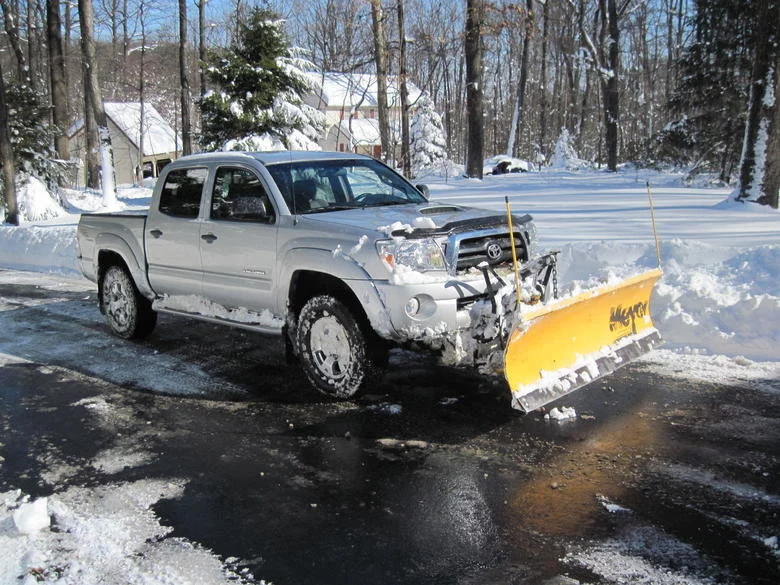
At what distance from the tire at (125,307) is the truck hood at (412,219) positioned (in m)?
2.93

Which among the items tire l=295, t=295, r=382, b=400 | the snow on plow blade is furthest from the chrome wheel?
the snow on plow blade

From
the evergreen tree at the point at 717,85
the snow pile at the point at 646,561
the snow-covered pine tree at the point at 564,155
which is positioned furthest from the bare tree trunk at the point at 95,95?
the snow pile at the point at 646,561

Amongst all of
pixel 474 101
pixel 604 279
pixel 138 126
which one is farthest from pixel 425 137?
pixel 604 279

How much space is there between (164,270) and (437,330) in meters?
3.45

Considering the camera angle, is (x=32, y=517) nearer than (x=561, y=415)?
Yes

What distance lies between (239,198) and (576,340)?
320 centimetres

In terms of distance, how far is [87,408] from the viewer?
584cm

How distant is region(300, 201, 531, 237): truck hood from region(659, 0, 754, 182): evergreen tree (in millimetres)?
17446

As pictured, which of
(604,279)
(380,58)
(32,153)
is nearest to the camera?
(604,279)

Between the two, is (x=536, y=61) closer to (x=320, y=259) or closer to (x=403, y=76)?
(x=403, y=76)

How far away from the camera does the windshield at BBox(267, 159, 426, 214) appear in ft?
20.6

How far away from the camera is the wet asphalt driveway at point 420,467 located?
137 inches

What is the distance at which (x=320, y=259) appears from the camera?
18.5 ft

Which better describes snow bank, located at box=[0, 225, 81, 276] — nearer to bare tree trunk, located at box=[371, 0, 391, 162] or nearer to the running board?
the running board
